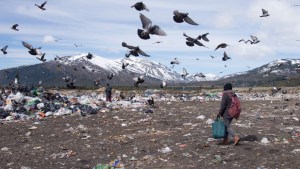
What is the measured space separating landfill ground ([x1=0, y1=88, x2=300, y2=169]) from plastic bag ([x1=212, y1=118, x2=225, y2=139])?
0.26 metres

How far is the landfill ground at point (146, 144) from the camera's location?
8.04 m

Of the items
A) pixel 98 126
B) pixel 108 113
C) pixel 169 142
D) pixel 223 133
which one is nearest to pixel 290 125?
pixel 223 133

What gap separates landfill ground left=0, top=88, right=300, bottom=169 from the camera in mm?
8039

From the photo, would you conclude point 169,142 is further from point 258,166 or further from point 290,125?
point 290,125

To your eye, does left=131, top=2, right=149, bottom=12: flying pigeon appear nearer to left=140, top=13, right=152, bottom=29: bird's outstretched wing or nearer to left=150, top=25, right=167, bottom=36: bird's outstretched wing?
left=140, top=13, right=152, bottom=29: bird's outstretched wing

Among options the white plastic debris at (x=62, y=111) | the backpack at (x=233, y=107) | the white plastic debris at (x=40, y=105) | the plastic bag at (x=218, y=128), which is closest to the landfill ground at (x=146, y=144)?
the plastic bag at (x=218, y=128)

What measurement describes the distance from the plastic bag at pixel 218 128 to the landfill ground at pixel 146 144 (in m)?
0.26

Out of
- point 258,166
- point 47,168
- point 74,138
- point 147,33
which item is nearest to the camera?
point 147,33

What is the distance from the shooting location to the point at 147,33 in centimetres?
592

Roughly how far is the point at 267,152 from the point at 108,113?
832 cm

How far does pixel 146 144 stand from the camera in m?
9.55

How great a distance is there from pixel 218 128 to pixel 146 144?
1.68 metres

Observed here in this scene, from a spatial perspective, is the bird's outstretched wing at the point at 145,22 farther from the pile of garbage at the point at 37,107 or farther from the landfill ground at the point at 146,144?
the pile of garbage at the point at 37,107

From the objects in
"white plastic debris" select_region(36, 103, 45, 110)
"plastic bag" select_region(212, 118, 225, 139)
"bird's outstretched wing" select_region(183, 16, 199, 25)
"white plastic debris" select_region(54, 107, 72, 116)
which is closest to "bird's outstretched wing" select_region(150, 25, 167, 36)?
"bird's outstretched wing" select_region(183, 16, 199, 25)
